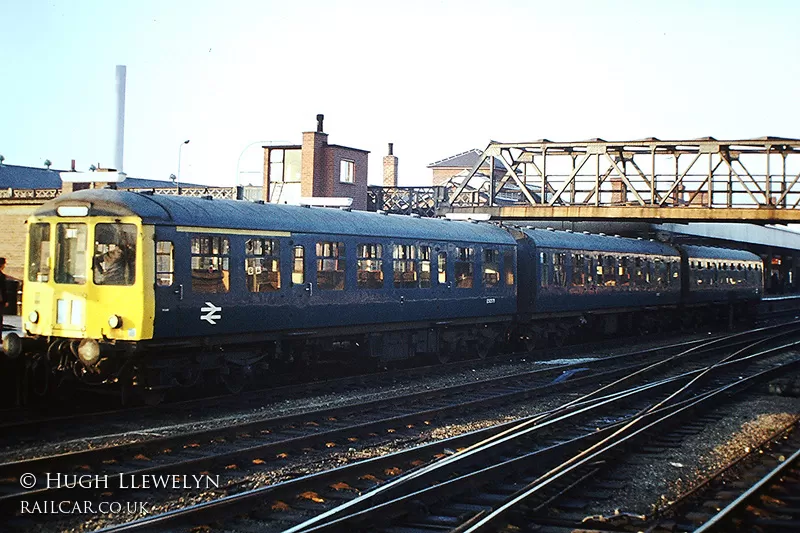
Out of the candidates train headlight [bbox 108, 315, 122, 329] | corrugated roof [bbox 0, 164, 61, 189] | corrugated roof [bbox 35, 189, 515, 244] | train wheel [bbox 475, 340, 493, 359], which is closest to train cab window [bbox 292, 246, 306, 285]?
corrugated roof [bbox 35, 189, 515, 244]

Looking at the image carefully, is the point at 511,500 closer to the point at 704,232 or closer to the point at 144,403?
the point at 144,403

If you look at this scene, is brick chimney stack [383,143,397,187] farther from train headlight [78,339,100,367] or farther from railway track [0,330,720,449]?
train headlight [78,339,100,367]

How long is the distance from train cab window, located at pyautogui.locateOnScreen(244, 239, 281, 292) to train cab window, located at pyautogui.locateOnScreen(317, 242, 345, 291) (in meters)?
1.19

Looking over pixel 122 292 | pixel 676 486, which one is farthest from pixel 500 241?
pixel 676 486

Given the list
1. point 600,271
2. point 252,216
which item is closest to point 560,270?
point 600,271

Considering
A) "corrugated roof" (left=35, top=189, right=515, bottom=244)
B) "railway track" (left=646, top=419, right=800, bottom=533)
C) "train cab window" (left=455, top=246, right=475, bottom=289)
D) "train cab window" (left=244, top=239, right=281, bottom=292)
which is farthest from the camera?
"train cab window" (left=455, top=246, right=475, bottom=289)

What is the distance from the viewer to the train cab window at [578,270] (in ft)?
85.9

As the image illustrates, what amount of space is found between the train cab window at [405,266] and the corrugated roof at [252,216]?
0.92 feet

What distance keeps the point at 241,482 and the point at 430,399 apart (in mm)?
6466

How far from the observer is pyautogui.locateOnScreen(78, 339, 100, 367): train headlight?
12922 mm

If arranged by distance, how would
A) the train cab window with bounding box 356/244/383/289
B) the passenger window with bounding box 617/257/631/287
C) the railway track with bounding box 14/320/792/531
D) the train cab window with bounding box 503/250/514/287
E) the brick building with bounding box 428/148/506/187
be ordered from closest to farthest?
the railway track with bounding box 14/320/792/531, the train cab window with bounding box 356/244/383/289, the train cab window with bounding box 503/250/514/287, the passenger window with bounding box 617/257/631/287, the brick building with bounding box 428/148/506/187

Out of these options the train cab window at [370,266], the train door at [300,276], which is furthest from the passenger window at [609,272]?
the train door at [300,276]

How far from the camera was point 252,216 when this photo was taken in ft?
50.4

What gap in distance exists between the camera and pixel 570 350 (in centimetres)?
2533
